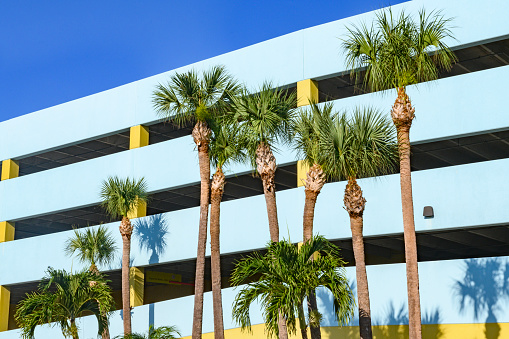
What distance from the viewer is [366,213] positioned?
2348 centimetres

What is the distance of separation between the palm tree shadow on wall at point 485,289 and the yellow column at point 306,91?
27.3 feet

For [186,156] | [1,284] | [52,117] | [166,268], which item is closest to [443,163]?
[186,156]

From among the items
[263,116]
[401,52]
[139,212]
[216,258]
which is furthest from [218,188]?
[139,212]

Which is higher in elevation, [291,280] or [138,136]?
[138,136]

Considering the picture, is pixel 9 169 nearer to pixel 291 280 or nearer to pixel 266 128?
pixel 266 128

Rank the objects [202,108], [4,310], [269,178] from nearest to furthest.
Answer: [269,178], [202,108], [4,310]

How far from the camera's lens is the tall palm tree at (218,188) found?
21859 mm

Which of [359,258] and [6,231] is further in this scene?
[6,231]

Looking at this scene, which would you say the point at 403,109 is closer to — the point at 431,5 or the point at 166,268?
the point at 431,5

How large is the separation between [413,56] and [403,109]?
1.66 metres

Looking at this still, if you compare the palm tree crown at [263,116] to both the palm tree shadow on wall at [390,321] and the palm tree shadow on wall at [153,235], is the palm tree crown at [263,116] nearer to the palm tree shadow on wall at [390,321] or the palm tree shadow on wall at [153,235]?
the palm tree shadow on wall at [390,321]

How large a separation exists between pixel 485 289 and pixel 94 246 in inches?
609

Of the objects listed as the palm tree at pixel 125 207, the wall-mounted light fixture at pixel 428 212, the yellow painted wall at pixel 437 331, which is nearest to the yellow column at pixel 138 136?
the palm tree at pixel 125 207

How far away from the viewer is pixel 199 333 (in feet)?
73.2
